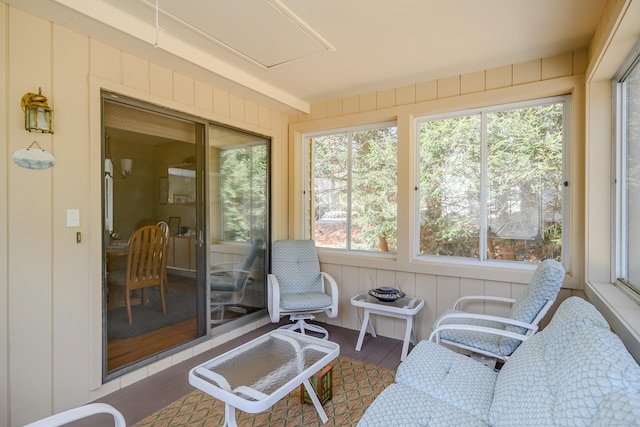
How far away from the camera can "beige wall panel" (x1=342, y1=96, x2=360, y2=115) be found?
3.51 m

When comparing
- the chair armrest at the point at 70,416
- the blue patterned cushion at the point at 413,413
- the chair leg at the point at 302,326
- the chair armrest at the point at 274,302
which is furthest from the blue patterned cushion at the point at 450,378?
the chair leg at the point at 302,326

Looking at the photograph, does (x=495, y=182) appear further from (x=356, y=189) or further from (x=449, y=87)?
(x=356, y=189)

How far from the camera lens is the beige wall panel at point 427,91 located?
3.05 m

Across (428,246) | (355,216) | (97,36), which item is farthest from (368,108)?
(97,36)

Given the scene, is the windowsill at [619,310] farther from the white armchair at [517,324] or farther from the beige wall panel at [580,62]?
the beige wall panel at [580,62]

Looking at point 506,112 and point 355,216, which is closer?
point 506,112

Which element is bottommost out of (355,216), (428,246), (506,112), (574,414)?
(574,414)

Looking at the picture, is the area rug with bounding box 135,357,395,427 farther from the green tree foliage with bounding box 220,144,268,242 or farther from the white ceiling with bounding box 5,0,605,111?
the white ceiling with bounding box 5,0,605,111

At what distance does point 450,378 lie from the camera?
1.65 m

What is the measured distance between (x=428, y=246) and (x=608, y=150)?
1540mm

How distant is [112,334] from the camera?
2.38 meters

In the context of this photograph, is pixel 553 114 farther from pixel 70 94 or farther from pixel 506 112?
pixel 70 94

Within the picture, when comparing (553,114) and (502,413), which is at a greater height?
(553,114)

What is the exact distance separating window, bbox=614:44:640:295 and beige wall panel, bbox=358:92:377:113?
189 centimetres
